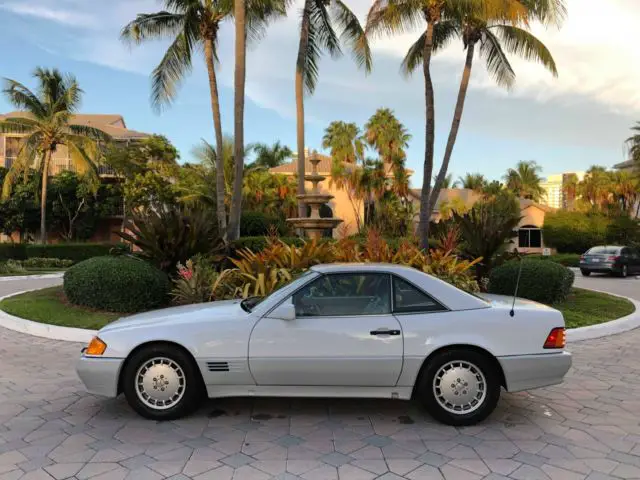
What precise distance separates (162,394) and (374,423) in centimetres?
187

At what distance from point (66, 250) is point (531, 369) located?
29.7 metres

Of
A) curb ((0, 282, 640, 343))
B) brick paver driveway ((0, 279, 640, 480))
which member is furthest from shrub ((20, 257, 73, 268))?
brick paver driveway ((0, 279, 640, 480))

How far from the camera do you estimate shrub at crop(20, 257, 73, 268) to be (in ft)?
86.6

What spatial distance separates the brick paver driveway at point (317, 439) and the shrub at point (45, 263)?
23.6 meters

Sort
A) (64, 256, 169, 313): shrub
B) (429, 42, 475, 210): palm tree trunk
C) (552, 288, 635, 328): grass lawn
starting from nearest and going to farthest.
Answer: (64, 256, 169, 313): shrub
(552, 288, 635, 328): grass lawn
(429, 42, 475, 210): palm tree trunk

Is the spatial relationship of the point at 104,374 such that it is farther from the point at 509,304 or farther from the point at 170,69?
the point at 170,69

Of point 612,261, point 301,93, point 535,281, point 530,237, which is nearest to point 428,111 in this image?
point 301,93

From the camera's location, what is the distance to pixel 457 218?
12.8 meters

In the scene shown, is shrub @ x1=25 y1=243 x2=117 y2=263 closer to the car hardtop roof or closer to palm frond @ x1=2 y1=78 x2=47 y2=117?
palm frond @ x1=2 y1=78 x2=47 y2=117

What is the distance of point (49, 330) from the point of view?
8.54m

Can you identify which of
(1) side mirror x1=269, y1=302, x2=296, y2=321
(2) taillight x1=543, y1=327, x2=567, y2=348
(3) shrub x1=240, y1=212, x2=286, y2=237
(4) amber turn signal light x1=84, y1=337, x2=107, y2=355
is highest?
(3) shrub x1=240, y1=212, x2=286, y2=237

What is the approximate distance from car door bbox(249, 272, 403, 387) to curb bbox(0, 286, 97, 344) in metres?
4.86

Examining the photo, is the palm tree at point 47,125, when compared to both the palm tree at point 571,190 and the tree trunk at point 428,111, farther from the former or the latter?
the palm tree at point 571,190

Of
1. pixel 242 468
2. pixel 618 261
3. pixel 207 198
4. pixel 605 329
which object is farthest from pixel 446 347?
pixel 207 198
